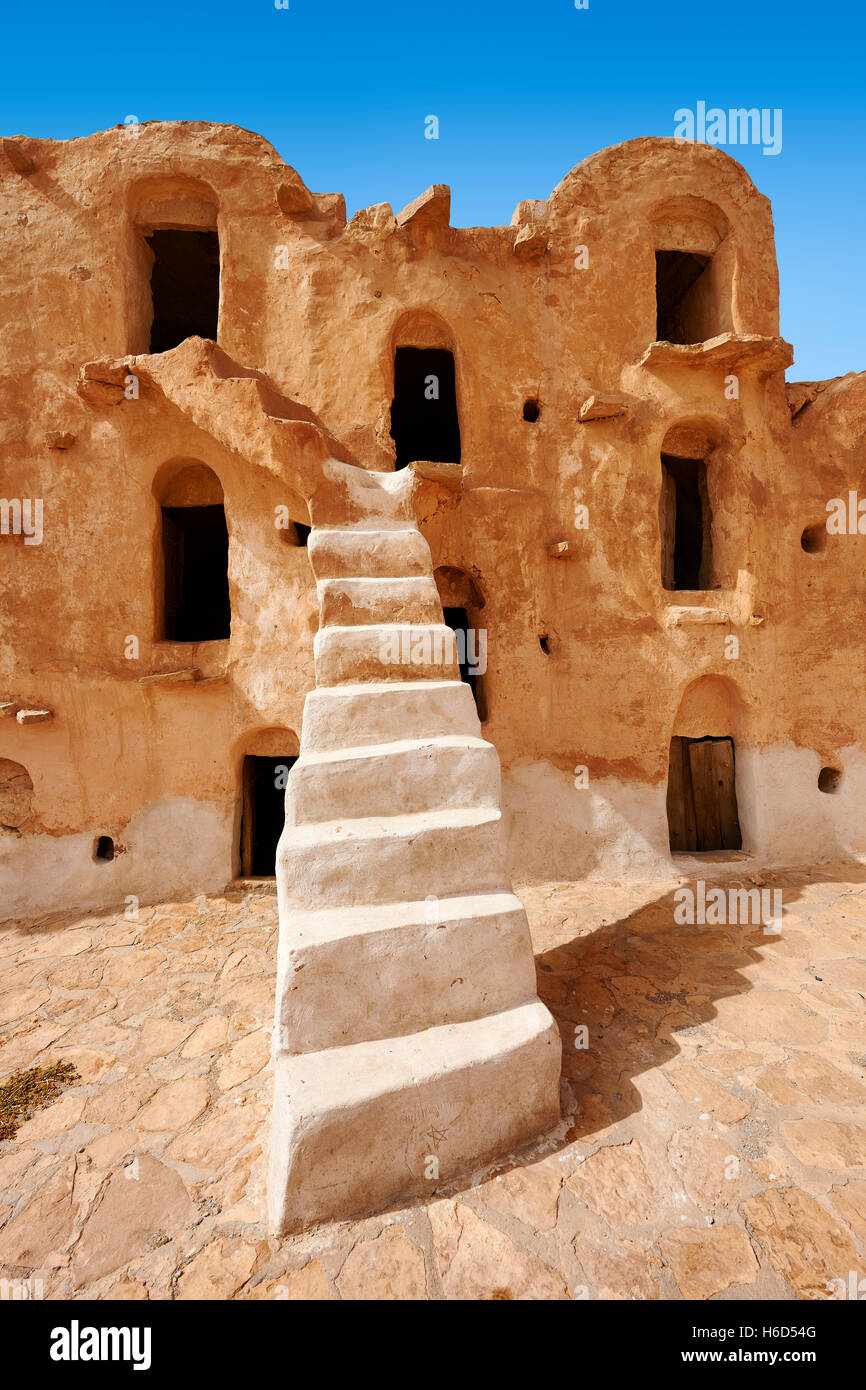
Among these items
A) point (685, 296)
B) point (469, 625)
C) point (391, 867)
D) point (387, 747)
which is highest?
point (685, 296)

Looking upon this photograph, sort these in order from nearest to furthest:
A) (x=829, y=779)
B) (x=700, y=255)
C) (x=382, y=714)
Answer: (x=382, y=714) → (x=829, y=779) → (x=700, y=255)

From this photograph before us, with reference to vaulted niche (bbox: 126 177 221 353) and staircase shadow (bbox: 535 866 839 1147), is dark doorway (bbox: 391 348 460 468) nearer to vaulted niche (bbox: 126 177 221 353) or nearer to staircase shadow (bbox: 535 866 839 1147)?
vaulted niche (bbox: 126 177 221 353)

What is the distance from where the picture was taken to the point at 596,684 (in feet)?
24.2

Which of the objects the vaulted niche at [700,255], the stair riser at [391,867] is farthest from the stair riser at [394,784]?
the vaulted niche at [700,255]

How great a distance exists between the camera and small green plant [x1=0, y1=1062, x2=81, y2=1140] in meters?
3.62

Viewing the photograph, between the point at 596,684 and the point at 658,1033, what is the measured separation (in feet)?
13.8

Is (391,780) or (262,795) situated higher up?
(391,780)

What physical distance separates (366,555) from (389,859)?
8.59 ft

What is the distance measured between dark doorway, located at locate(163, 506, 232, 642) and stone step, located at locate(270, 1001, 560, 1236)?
23.1 feet

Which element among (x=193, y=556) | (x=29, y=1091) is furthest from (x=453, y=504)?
(x=29, y=1091)

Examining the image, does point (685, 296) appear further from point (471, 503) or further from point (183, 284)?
point (183, 284)

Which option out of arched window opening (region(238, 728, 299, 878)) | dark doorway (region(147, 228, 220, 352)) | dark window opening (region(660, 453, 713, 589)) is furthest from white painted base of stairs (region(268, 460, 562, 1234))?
dark doorway (region(147, 228, 220, 352))

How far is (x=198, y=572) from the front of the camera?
9.95 metres

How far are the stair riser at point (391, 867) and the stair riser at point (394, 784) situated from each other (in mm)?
211
